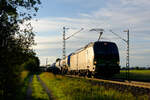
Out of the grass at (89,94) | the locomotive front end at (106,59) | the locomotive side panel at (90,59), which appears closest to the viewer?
the grass at (89,94)

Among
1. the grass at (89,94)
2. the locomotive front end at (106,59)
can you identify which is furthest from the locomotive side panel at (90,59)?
Answer: the grass at (89,94)

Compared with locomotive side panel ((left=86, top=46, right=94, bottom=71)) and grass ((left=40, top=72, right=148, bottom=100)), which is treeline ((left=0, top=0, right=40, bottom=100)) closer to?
grass ((left=40, top=72, right=148, bottom=100))

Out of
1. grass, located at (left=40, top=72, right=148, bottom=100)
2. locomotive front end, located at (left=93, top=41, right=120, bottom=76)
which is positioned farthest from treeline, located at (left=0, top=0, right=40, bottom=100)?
locomotive front end, located at (left=93, top=41, right=120, bottom=76)

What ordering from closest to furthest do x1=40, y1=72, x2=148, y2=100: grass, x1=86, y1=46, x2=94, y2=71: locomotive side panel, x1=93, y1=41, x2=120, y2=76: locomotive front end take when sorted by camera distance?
x1=40, y1=72, x2=148, y2=100: grass → x1=93, y1=41, x2=120, y2=76: locomotive front end → x1=86, y1=46, x2=94, y2=71: locomotive side panel

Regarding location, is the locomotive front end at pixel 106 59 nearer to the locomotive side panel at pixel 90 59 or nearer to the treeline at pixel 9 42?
the locomotive side panel at pixel 90 59

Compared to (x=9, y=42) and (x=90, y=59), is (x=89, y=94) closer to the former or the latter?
(x=9, y=42)

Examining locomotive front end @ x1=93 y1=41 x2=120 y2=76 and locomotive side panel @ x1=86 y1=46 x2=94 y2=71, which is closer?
locomotive front end @ x1=93 y1=41 x2=120 y2=76

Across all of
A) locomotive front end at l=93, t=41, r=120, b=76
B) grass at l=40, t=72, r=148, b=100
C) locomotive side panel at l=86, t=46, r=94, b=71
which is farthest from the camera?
locomotive side panel at l=86, t=46, r=94, b=71

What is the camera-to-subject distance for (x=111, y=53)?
88.5 ft

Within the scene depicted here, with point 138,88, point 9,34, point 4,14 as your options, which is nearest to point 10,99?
point 9,34

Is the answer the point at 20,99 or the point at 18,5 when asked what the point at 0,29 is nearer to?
the point at 18,5

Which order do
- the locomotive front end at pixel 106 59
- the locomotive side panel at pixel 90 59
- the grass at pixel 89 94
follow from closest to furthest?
the grass at pixel 89 94 → the locomotive front end at pixel 106 59 → the locomotive side panel at pixel 90 59

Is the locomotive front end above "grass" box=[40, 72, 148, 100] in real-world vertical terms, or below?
above

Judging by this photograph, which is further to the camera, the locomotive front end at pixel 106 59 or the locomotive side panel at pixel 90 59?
the locomotive side panel at pixel 90 59
